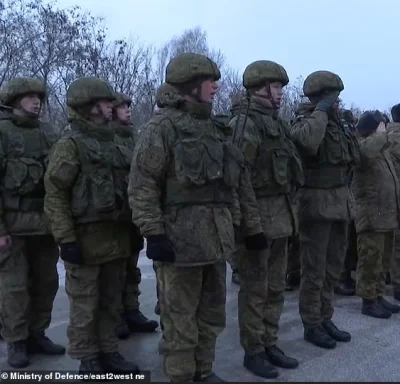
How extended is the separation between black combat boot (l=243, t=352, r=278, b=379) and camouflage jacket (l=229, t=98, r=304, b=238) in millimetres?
920

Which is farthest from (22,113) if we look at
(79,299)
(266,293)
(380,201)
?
(380,201)

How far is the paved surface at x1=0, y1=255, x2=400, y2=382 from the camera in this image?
180 inches

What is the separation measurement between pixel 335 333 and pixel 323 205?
1.14 meters

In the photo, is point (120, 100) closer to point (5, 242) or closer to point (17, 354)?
point (5, 242)

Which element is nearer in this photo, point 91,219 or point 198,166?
point 198,166

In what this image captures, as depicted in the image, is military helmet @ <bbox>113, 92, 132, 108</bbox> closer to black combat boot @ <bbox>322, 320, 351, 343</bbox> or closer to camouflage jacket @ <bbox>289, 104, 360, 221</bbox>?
camouflage jacket @ <bbox>289, 104, 360, 221</bbox>

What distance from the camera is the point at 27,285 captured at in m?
4.85

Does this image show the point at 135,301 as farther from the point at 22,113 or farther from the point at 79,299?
the point at 22,113

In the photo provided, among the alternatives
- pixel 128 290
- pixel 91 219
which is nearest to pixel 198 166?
pixel 91 219

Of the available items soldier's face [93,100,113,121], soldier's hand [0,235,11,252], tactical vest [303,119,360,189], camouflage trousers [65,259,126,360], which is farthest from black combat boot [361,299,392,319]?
soldier's hand [0,235,11,252]

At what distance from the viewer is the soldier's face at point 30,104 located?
493 cm

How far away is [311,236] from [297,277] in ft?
6.94

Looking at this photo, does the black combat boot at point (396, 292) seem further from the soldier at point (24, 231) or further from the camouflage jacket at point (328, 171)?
the soldier at point (24, 231)

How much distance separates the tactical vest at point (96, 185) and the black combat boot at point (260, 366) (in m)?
1.41
